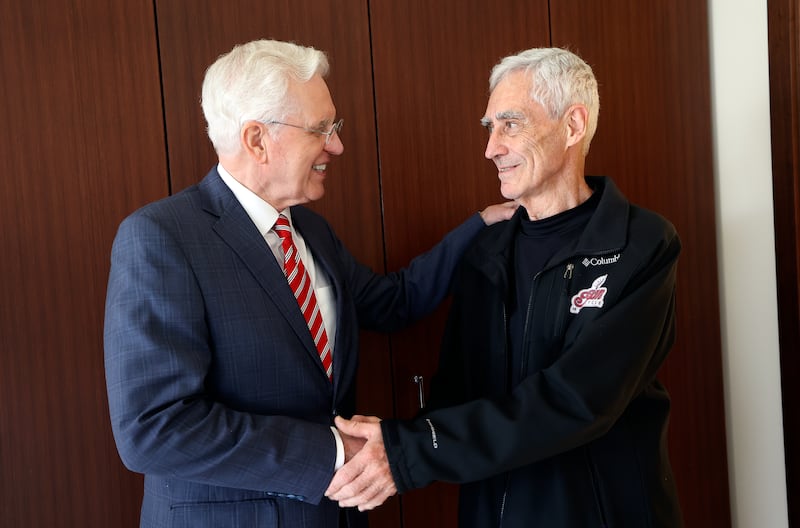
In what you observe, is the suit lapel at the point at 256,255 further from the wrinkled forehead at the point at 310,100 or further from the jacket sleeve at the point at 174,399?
the wrinkled forehead at the point at 310,100

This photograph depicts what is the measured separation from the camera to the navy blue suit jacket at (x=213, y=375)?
1.44 metres

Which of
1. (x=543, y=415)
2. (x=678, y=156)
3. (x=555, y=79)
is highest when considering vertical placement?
(x=555, y=79)

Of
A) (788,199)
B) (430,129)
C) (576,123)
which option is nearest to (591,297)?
(576,123)

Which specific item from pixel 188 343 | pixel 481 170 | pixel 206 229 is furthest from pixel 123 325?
pixel 481 170

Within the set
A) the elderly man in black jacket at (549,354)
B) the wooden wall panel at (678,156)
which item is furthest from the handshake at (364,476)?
A: the wooden wall panel at (678,156)

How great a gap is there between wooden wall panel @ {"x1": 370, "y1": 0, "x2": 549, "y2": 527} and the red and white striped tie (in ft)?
1.96

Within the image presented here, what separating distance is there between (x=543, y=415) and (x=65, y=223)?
134 cm

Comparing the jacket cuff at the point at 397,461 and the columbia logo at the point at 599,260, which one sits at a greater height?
the columbia logo at the point at 599,260

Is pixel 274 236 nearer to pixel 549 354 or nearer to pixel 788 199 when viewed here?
pixel 549 354

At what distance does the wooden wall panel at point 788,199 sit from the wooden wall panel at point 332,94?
1.40 m

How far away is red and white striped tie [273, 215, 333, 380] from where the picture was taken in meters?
1.72

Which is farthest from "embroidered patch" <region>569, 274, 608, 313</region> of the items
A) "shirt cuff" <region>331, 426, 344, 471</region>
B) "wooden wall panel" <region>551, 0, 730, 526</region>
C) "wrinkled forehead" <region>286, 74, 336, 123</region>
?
"wooden wall panel" <region>551, 0, 730, 526</region>

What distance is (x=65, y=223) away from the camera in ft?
6.30

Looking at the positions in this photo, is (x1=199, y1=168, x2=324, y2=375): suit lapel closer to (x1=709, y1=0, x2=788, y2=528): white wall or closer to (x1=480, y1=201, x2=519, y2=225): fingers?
(x1=480, y1=201, x2=519, y2=225): fingers
